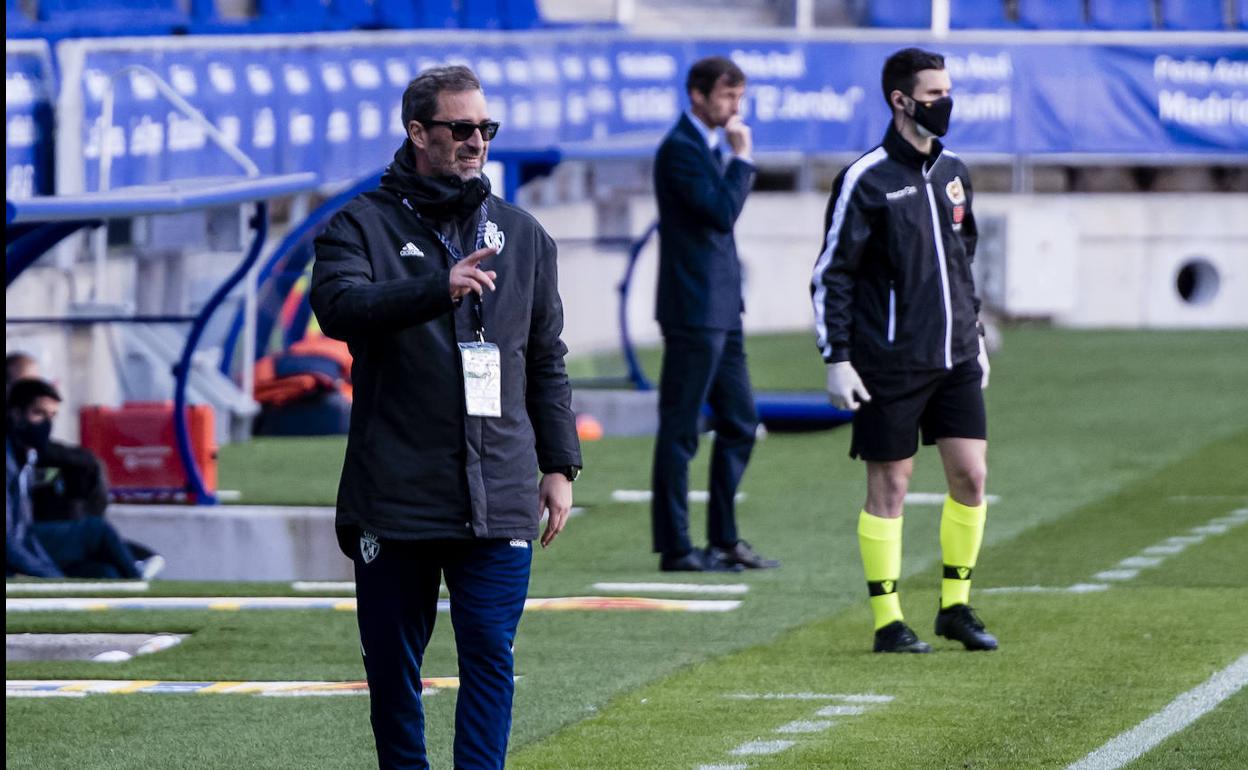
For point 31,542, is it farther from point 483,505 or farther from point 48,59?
point 483,505

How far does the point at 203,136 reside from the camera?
1634cm

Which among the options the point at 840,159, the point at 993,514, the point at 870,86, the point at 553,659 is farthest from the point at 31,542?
the point at 840,159

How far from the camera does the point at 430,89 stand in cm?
496

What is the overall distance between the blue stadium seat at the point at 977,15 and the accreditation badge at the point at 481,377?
24990mm

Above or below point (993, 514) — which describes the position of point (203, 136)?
above

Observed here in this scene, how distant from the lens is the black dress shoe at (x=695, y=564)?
1024 centimetres

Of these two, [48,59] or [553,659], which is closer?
[553,659]

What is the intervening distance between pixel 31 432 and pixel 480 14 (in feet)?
45.7

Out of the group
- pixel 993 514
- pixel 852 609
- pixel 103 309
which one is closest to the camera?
pixel 852 609

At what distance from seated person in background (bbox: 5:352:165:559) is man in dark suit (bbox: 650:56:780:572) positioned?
2.64 m

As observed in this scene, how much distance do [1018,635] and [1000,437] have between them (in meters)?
8.19

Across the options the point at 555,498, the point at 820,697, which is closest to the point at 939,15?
the point at 820,697

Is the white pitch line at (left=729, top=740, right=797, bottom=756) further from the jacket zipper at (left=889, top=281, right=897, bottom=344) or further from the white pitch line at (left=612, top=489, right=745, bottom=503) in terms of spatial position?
the white pitch line at (left=612, top=489, right=745, bottom=503)

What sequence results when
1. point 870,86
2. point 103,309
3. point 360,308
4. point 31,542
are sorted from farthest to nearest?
point 870,86
point 103,309
point 31,542
point 360,308
